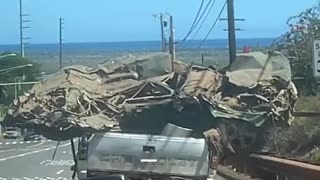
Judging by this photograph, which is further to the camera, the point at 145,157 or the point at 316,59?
the point at 316,59

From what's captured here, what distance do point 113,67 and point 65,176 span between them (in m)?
12.5

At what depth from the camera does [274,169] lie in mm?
16516

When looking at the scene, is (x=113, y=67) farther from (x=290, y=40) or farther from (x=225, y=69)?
(x=290, y=40)

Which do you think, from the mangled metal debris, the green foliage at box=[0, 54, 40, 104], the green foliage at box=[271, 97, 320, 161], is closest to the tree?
the green foliage at box=[271, 97, 320, 161]

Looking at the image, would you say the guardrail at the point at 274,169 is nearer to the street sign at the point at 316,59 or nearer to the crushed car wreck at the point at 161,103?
the crushed car wreck at the point at 161,103

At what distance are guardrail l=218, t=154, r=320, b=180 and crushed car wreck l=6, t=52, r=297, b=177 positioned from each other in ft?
2.37

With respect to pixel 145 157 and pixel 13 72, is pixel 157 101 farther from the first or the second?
pixel 13 72

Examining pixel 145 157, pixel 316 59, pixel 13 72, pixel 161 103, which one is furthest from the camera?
pixel 13 72

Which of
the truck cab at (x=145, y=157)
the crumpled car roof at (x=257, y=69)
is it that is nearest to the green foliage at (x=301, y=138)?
the crumpled car roof at (x=257, y=69)

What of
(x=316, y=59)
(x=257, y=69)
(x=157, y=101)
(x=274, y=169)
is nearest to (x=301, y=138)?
(x=274, y=169)

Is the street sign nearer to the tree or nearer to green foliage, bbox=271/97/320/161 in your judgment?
green foliage, bbox=271/97/320/161

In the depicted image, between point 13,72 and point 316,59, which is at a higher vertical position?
point 316,59

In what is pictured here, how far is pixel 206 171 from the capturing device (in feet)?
46.0

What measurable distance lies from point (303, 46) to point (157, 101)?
884 inches
